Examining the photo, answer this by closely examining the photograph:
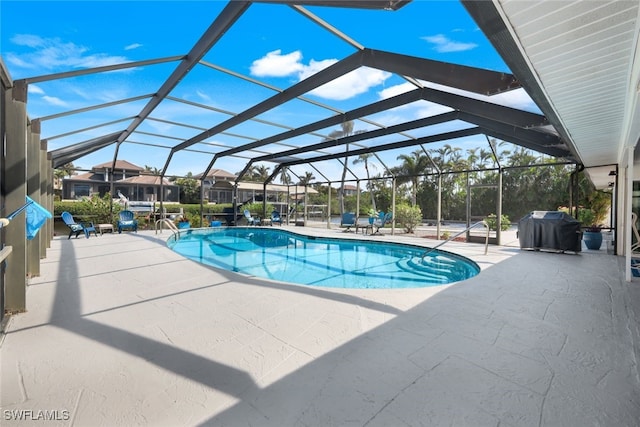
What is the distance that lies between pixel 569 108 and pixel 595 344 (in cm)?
259

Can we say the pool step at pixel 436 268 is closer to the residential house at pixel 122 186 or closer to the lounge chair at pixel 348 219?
the lounge chair at pixel 348 219

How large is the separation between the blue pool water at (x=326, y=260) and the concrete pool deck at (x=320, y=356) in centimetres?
227

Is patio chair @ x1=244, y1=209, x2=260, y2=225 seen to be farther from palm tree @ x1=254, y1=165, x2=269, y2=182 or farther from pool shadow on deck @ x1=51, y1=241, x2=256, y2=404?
palm tree @ x1=254, y1=165, x2=269, y2=182

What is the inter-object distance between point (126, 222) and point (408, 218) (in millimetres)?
11279

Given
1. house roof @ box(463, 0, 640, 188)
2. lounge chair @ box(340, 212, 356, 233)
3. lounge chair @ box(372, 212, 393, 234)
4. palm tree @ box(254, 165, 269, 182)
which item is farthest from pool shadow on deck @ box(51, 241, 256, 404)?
palm tree @ box(254, 165, 269, 182)

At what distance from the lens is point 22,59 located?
14.1 feet

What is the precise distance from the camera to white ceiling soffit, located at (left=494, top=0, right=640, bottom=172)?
6.15 feet

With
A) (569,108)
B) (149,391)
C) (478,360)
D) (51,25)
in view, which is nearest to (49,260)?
(51,25)

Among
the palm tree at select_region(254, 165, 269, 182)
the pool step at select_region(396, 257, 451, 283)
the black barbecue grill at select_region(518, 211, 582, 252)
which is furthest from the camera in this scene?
the palm tree at select_region(254, 165, 269, 182)

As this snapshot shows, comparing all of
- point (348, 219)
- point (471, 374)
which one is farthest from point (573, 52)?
point (348, 219)

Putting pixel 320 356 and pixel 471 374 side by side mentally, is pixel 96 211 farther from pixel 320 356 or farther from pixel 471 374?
pixel 471 374

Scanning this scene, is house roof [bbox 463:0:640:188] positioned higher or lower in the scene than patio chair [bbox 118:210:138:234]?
higher

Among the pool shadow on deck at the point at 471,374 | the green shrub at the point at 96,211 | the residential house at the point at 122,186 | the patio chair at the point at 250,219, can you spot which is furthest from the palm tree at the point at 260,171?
the pool shadow on deck at the point at 471,374

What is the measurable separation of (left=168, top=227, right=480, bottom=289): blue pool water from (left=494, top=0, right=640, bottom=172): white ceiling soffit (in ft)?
11.4
